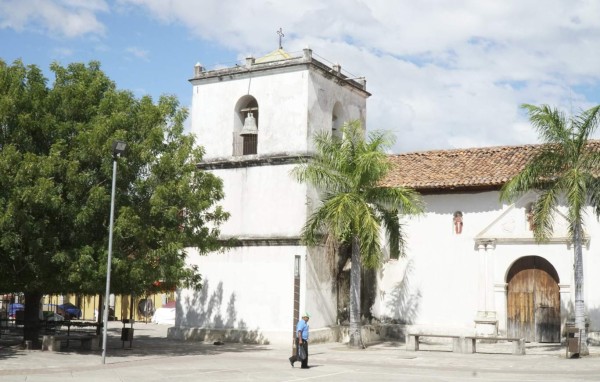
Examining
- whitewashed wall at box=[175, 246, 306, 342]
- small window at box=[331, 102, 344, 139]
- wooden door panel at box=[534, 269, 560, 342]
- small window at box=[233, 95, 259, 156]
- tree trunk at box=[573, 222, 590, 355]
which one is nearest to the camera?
tree trunk at box=[573, 222, 590, 355]

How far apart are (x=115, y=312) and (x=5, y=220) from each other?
97.7ft

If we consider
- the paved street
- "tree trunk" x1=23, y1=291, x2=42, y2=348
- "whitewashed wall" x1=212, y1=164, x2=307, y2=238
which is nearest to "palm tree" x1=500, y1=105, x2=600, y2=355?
the paved street

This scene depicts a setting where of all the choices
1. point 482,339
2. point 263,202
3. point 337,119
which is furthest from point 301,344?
point 337,119

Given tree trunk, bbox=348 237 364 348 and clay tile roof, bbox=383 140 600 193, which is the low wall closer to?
tree trunk, bbox=348 237 364 348

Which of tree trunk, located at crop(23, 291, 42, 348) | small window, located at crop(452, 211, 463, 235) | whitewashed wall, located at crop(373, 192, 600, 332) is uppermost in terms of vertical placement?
small window, located at crop(452, 211, 463, 235)

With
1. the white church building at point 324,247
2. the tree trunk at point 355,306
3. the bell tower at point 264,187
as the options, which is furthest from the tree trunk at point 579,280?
the bell tower at point 264,187

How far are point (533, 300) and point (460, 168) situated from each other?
5221 millimetres

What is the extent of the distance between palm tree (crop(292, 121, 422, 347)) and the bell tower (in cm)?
155

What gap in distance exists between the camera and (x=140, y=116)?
21734mm

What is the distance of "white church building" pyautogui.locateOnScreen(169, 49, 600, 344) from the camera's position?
25516mm

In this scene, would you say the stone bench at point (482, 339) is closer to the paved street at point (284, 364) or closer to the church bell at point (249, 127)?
the paved street at point (284, 364)

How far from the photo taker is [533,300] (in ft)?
84.3

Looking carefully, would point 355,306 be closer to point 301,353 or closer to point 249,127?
point 301,353

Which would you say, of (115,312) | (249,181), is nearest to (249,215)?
(249,181)
